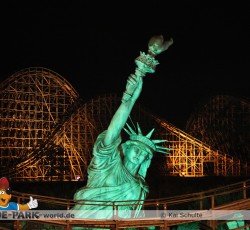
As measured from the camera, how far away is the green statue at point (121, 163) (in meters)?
10.1

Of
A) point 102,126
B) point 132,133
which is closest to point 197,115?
point 102,126

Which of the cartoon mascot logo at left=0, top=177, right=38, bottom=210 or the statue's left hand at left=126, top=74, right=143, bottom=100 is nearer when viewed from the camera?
the cartoon mascot logo at left=0, top=177, right=38, bottom=210

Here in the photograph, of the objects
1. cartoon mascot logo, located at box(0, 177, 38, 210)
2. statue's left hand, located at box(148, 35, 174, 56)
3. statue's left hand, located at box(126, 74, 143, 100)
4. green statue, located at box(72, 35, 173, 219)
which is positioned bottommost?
cartoon mascot logo, located at box(0, 177, 38, 210)

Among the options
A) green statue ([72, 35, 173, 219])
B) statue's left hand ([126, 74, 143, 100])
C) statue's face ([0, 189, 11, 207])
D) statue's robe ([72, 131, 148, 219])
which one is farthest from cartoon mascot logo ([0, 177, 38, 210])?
statue's left hand ([126, 74, 143, 100])

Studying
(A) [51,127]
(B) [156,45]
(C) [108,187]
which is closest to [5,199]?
(C) [108,187]

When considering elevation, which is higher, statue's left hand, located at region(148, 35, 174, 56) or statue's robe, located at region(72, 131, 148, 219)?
statue's left hand, located at region(148, 35, 174, 56)

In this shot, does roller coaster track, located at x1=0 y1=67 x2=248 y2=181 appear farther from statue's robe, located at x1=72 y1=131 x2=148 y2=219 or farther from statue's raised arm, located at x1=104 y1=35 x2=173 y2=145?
statue's raised arm, located at x1=104 y1=35 x2=173 y2=145

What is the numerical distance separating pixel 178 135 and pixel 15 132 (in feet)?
25.5

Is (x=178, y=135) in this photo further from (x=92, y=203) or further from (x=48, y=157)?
(x=92, y=203)

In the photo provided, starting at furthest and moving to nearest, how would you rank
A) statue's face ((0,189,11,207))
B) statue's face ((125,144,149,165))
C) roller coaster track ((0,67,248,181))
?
1. roller coaster track ((0,67,248,181))
2. statue's face ((125,144,149,165))
3. statue's face ((0,189,11,207))

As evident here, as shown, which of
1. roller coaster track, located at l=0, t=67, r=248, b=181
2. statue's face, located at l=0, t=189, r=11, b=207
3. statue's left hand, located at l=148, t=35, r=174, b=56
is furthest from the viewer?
roller coaster track, located at l=0, t=67, r=248, b=181

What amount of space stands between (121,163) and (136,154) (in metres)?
0.35

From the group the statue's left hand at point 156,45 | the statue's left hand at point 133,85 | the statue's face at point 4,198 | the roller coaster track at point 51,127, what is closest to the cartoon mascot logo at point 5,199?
the statue's face at point 4,198

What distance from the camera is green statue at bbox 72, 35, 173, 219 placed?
33.3 ft
